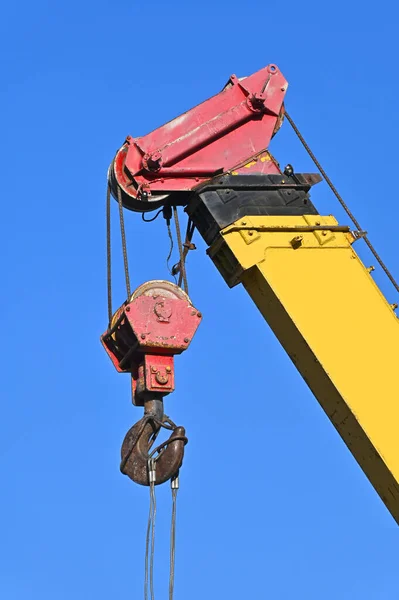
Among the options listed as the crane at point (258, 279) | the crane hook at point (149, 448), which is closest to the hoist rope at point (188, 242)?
the crane at point (258, 279)

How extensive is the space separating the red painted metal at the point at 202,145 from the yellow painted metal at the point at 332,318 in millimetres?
558

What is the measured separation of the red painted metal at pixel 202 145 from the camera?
23.1 feet

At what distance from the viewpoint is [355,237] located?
268 inches

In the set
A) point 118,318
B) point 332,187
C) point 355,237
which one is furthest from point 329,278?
point 118,318

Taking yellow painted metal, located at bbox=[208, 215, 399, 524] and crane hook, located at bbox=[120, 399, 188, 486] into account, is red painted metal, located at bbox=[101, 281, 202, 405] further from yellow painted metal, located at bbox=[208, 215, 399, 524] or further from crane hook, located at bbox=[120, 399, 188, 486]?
yellow painted metal, located at bbox=[208, 215, 399, 524]

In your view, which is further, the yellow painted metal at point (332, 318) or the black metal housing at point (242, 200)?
the black metal housing at point (242, 200)

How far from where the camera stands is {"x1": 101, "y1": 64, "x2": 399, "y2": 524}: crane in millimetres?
6316

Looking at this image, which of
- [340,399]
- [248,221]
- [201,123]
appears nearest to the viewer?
[340,399]

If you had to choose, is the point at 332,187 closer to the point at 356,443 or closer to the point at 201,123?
the point at 201,123

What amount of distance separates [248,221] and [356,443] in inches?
55.7

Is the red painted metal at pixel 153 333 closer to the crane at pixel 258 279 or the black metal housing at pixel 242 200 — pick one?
the crane at pixel 258 279

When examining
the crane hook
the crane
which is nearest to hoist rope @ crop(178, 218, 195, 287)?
the crane

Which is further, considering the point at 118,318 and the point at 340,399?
the point at 118,318

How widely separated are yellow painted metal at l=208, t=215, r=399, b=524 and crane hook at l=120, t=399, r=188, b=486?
0.83m
